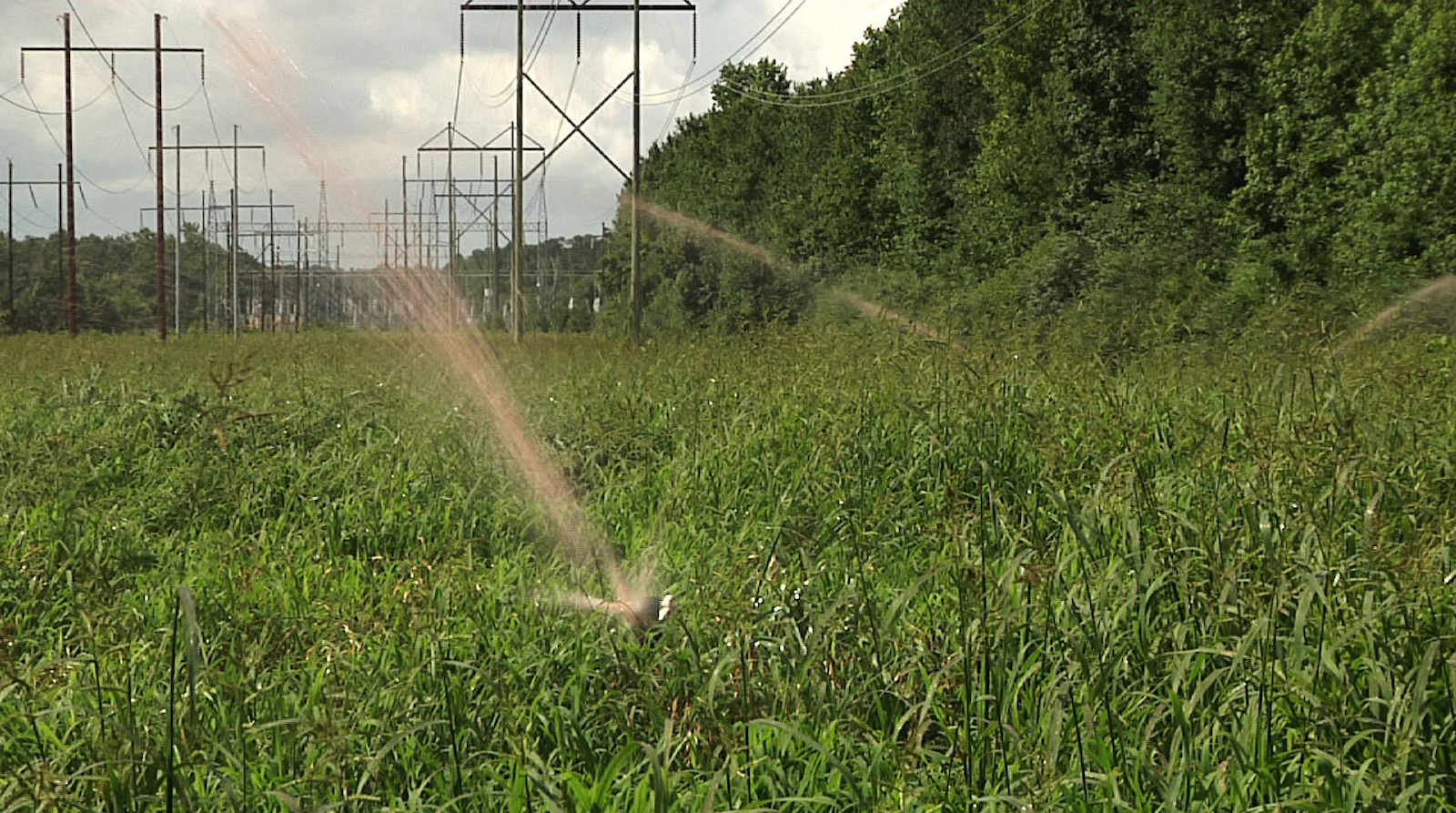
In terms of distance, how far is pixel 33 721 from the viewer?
11.6 ft

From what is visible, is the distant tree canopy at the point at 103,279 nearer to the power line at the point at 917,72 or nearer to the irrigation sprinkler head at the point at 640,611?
the power line at the point at 917,72

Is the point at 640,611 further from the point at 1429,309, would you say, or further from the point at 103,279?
the point at 103,279

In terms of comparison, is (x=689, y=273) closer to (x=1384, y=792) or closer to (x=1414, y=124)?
(x=1414, y=124)

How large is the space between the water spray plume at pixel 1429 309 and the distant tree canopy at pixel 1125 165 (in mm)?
621

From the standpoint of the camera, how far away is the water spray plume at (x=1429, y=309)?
13188 millimetres

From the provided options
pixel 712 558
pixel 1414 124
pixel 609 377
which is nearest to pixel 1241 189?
pixel 1414 124

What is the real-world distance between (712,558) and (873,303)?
25.9 meters

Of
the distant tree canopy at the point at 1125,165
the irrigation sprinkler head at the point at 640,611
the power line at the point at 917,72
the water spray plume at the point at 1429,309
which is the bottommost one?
the irrigation sprinkler head at the point at 640,611

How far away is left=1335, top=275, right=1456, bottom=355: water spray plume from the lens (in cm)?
1319

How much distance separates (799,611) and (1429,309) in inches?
510

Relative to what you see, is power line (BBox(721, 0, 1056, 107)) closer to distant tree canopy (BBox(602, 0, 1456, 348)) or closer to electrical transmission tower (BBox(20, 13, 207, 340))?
distant tree canopy (BBox(602, 0, 1456, 348))

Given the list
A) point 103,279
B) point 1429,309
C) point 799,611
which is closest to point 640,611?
point 799,611

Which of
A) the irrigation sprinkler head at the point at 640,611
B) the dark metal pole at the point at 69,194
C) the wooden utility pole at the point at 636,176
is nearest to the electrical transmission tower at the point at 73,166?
the dark metal pole at the point at 69,194

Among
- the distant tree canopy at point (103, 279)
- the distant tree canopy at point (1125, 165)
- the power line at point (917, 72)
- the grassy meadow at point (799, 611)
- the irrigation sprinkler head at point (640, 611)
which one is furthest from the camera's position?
the distant tree canopy at point (103, 279)
